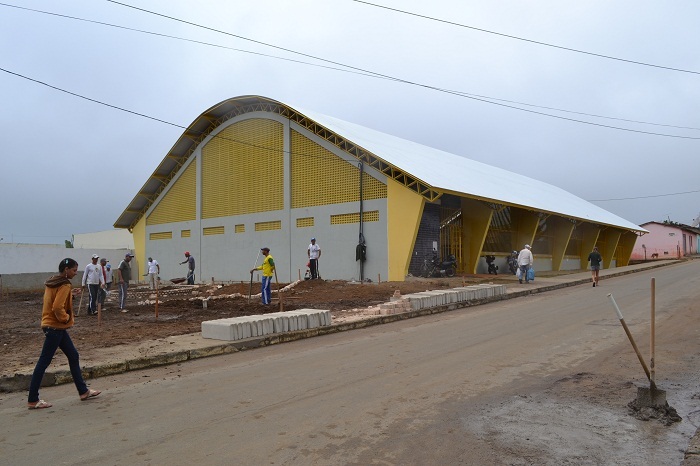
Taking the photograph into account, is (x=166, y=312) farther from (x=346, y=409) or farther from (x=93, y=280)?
(x=346, y=409)

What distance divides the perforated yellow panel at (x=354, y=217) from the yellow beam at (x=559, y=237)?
1798 centimetres

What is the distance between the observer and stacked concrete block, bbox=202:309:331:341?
10352 millimetres

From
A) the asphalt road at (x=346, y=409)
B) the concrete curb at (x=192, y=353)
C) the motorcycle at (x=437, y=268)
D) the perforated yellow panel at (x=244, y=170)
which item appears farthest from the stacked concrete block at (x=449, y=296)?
the perforated yellow panel at (x=244, y=170)

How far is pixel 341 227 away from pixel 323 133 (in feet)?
17.0

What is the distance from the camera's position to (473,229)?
1123 inches

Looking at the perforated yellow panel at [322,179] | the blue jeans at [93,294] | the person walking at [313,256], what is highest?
the perforated yellow panel at [322,179]

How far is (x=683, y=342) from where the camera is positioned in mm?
9445

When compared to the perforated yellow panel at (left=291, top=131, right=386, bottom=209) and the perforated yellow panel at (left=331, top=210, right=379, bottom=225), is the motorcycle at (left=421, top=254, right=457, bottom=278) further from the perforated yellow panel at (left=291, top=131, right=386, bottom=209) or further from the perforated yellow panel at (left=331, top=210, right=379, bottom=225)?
the perforated yellow panel at (left=291, top=131, right=386, bottom=209)

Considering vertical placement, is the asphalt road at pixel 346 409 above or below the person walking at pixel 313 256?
below

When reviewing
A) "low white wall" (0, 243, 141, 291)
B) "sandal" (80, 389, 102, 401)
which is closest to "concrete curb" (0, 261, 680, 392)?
"sandal" (80, 389, 102, 401)

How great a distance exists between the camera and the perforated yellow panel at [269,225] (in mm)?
30703

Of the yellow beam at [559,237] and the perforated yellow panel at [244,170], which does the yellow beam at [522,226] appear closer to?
the yellow beam at [559,237]

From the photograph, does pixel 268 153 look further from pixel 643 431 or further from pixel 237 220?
pixel 643 431

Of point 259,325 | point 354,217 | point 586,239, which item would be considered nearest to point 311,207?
point 354,217
